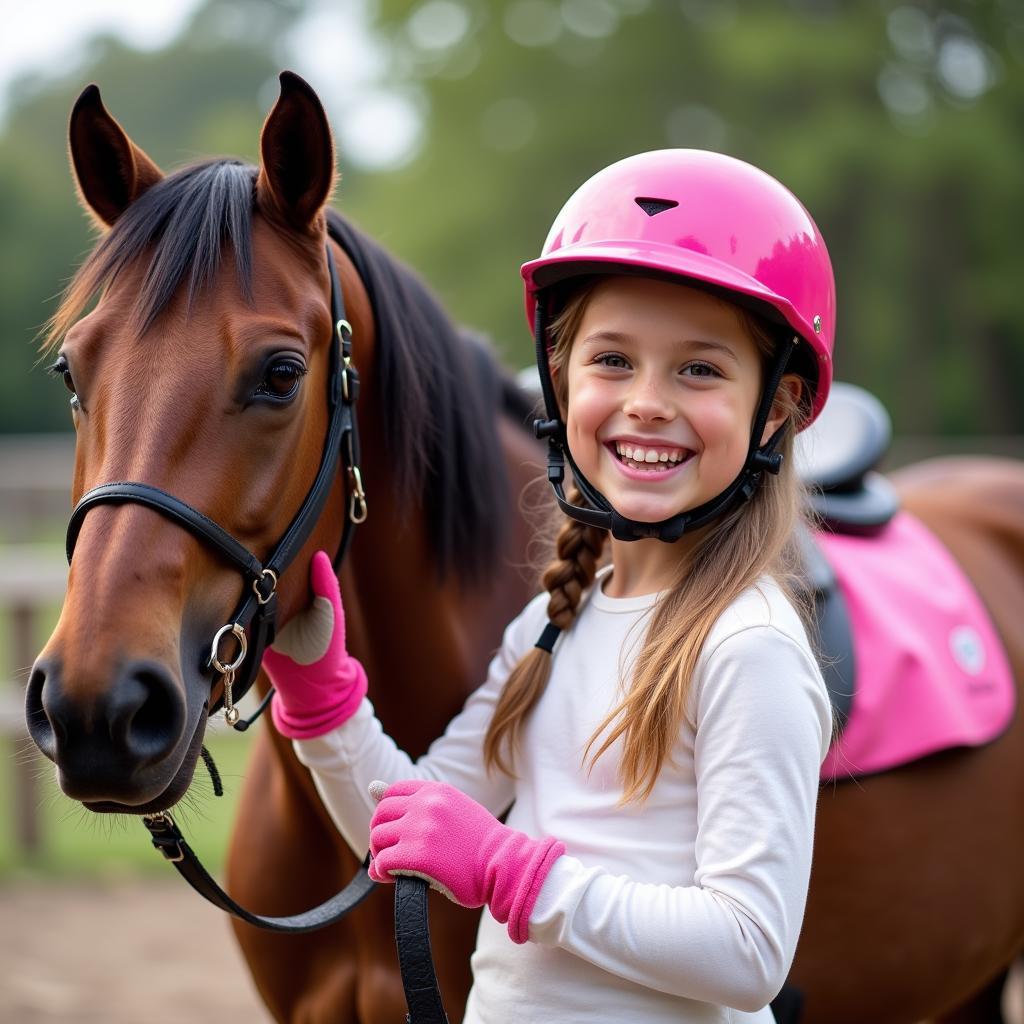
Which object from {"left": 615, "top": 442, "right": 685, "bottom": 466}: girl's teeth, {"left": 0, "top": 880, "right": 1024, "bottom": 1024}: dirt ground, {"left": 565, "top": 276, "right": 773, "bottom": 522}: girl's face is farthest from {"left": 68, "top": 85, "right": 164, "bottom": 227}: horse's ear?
{"left": 0, "top": 880, "right": 1024, "bottom": 1024}: dirt ground

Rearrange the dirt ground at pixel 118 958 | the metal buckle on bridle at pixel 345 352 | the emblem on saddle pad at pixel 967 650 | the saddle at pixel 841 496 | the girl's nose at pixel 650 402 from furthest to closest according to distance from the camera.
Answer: the dirt ground at pixel 118 958 < the emblem on saddle pad at pixel 967 650 < the saddle at pixel 841 496 < the metal buckle on bridle at pixel 345 352 < the girl's nose at pixel 650 402

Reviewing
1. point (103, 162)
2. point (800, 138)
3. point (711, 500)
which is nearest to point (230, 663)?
A: point (711, 500)

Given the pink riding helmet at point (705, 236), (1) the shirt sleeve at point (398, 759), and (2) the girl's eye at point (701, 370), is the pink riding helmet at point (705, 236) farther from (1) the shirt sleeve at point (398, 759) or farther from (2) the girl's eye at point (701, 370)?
(1) the shirt sleeve at point (398, 759)

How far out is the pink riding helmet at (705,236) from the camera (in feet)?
5.42

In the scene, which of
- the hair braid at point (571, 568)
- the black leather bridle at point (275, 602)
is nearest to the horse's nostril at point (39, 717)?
the black leather bridle at point (275, 602)

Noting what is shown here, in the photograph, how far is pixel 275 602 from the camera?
1.68 m

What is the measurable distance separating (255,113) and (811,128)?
3019 centimetres

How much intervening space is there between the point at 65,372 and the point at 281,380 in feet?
1.12

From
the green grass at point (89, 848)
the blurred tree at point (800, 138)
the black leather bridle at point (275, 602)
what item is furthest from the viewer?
the blurred tree at point (800, 138)

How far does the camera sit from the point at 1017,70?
1641cm

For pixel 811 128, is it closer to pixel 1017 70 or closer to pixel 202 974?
pixel 1017 70

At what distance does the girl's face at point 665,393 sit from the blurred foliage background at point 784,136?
49.7 feet

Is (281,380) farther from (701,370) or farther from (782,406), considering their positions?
(782,406)

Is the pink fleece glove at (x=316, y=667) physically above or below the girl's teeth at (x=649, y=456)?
below
